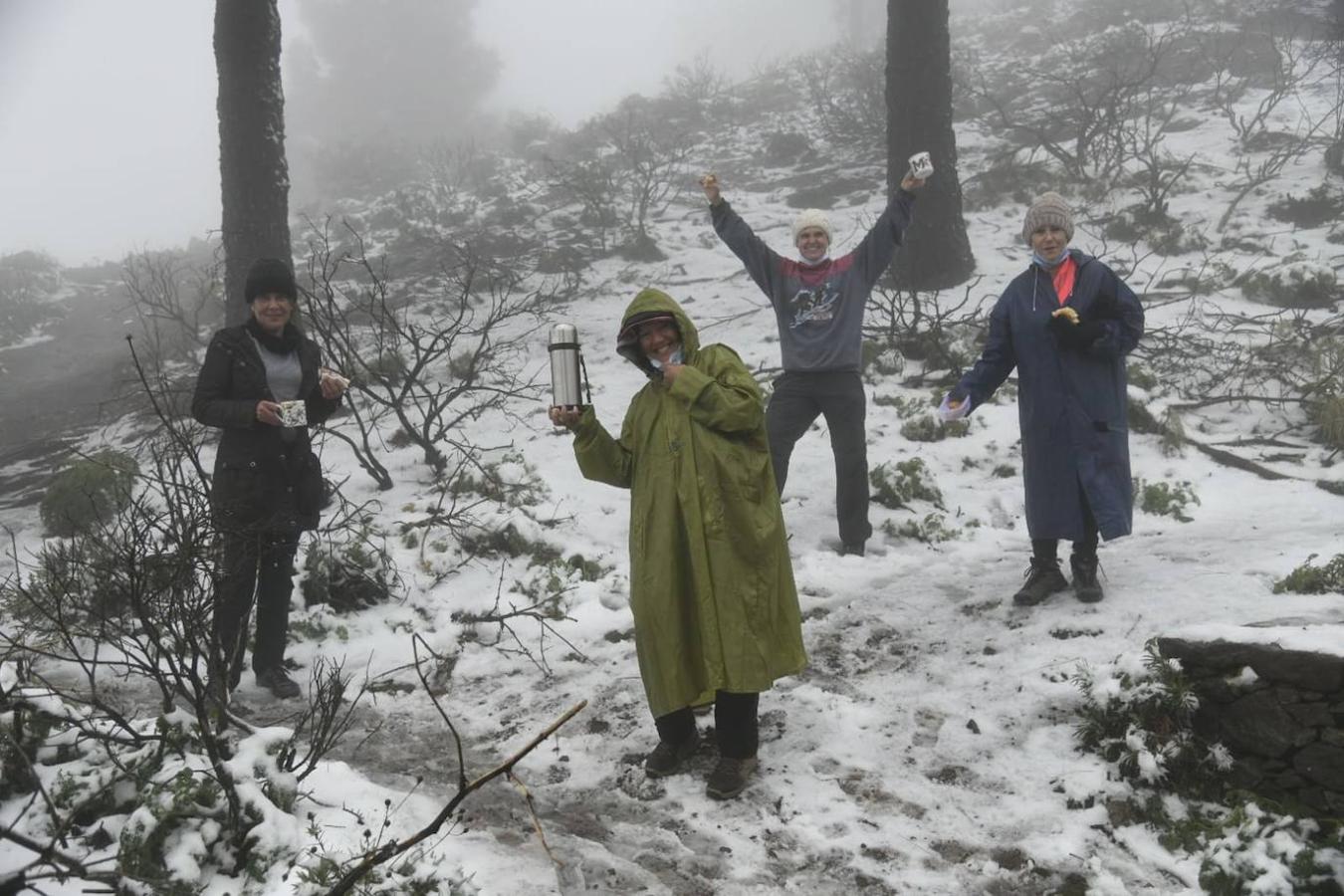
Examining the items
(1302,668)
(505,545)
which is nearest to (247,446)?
(505,545)

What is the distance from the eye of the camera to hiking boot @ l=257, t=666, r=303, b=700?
379cm

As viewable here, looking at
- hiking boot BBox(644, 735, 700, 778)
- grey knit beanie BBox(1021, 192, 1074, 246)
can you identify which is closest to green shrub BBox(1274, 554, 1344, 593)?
grey knit beanie BBox(1021, 192, 1074, 246)

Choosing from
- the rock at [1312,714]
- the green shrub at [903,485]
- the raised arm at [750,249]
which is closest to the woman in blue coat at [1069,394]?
the rock at [1312,714]

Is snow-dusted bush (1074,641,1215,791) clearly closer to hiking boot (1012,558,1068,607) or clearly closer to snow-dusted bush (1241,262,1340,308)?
hiking boot (1012,558,1068,607)

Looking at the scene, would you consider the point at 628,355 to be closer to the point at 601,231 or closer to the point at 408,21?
the point at 601,231

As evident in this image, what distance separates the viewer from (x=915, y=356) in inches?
307

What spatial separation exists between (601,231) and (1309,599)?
10260 millimetres

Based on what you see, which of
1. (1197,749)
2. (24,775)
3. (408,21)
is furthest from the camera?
(408,21)

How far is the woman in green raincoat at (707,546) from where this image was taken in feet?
9.20

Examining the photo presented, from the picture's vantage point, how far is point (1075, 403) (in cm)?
386

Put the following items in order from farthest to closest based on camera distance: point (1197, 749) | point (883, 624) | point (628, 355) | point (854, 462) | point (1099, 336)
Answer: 1. point (854, 462)
2. point (883, 624)
3. point (1099, 336)
4. point (628, 355)
5. point (1197, 749)

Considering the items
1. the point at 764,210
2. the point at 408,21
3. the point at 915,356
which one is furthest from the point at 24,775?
the point at 408,21

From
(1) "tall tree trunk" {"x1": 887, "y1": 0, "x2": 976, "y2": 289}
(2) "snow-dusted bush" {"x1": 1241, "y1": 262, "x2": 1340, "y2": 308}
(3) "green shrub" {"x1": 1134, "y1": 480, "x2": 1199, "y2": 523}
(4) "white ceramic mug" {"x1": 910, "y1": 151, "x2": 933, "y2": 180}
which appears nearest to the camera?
(4) "white ceramic mug" {"x1": 910, "y1": 151, "x2": 933, "y2": 180}

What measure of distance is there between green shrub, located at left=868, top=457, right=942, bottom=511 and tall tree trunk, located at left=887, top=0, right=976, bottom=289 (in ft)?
10.3
